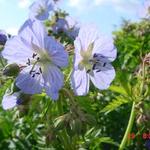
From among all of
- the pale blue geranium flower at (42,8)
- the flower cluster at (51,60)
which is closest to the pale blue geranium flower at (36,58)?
the flower cluster at (51,60)

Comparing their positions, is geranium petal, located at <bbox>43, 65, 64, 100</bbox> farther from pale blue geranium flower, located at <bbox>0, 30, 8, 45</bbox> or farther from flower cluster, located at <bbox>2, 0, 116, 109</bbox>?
pale blue geranium flower, located at <bbox>0, 30, 8, 45</bbox>

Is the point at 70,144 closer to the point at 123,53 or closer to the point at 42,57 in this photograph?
the point at 42,57

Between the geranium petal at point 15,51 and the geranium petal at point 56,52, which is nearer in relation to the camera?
the geranium petal at point 56,52

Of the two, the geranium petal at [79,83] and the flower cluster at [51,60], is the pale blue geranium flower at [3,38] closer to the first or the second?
the flower cluster at [51,60]

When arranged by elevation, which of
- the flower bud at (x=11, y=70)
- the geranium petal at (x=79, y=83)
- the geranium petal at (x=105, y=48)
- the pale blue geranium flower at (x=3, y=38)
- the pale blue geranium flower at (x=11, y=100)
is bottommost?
the pale blue geranium flower at (x=11, y=100)

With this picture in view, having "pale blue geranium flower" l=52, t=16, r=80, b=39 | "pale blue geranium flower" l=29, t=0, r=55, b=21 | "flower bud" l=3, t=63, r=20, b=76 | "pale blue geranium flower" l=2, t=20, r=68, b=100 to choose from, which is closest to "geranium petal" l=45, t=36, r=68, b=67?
"pale blue geranium flower" l=2, t=20, r=68, b=100

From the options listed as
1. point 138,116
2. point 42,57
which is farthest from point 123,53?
point 42,57

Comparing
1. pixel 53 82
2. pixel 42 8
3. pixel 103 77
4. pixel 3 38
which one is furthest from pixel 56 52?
pixel 42 8
